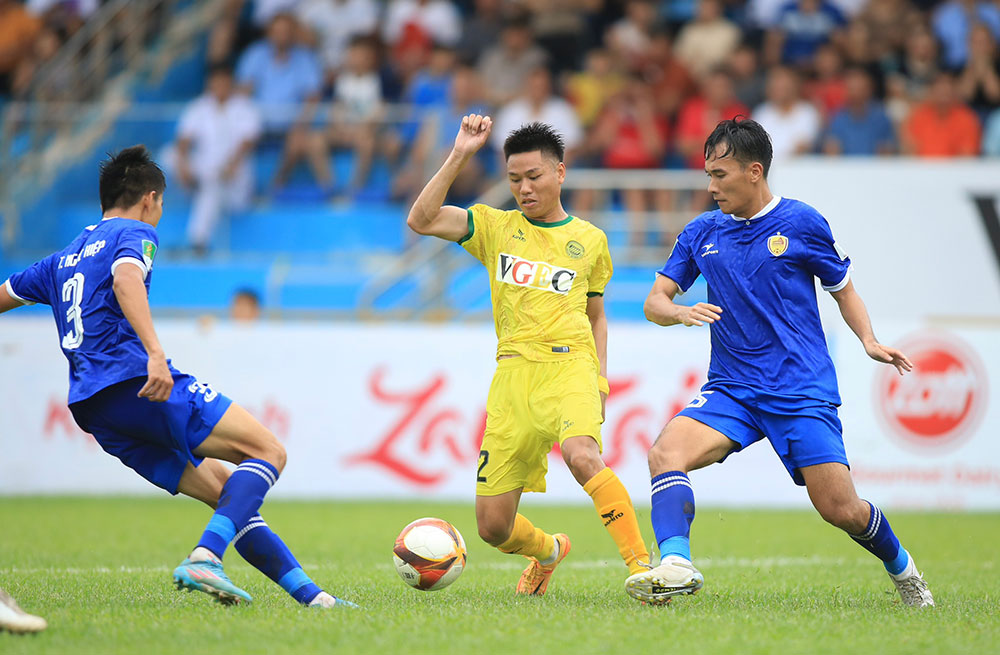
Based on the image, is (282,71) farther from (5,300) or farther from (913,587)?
(913,587)

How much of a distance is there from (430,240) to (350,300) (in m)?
1.52

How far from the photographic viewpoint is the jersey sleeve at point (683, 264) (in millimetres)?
6344

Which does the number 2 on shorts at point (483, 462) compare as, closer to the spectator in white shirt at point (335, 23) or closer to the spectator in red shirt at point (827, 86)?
the spectator in red shirt at point (827, 86)

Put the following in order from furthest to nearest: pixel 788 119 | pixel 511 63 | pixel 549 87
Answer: pixel 511 63
pixel 549 87
pixel 788 119

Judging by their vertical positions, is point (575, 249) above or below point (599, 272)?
above

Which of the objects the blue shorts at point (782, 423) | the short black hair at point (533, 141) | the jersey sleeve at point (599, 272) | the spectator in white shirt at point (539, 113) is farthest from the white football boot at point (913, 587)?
the spectator in white shirt at point (539, 113)

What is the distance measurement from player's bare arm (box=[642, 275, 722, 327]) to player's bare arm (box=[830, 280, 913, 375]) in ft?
2.31

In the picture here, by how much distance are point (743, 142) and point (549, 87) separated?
11.2m

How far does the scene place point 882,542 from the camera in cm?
607

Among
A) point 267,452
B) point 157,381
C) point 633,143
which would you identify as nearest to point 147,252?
point 157,381

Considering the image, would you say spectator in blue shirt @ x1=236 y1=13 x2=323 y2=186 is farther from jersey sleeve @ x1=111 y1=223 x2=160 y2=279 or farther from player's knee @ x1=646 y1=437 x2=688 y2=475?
player's knee @ x1=646 y1=437 x2=688 y2=475

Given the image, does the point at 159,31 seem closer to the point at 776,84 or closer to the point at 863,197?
the point at 776,84

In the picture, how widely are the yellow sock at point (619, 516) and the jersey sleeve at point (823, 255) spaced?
4.86 feet

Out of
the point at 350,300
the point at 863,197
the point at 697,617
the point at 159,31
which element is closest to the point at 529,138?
the point at 697,617
